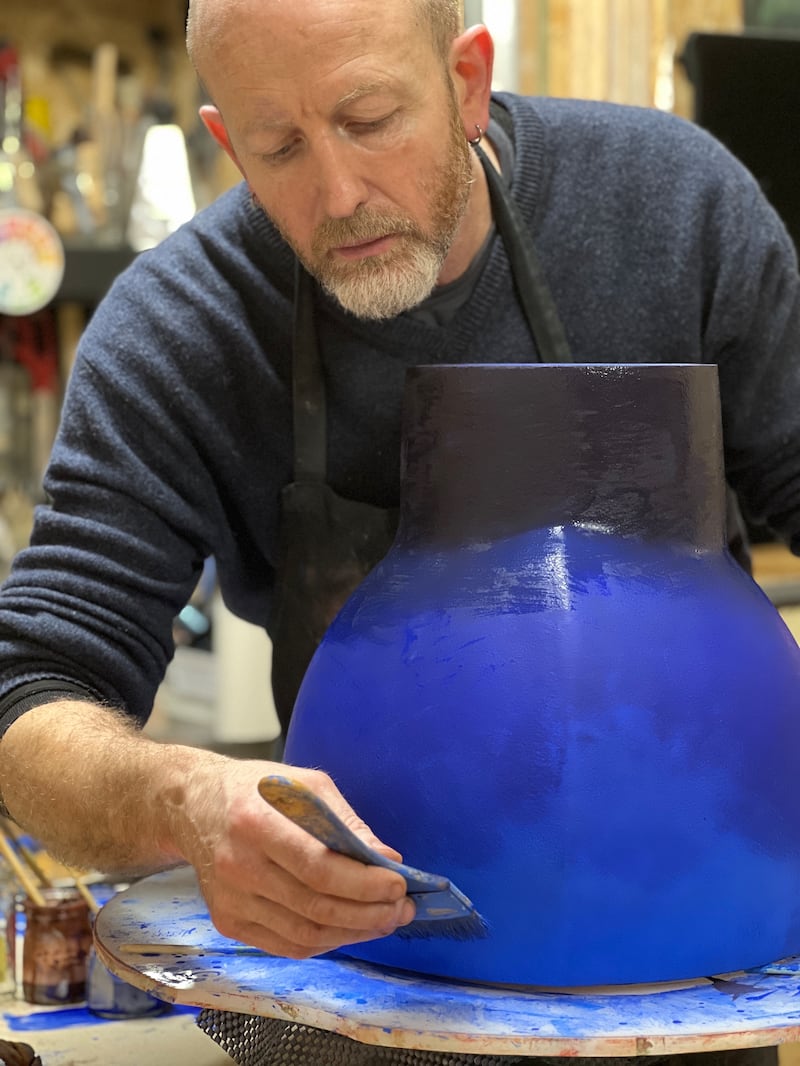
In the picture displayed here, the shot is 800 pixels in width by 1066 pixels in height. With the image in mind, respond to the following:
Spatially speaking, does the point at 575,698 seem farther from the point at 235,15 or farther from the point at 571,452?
the point at 235,15

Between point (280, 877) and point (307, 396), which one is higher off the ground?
point (307, 396)

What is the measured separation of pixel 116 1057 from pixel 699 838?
57cm

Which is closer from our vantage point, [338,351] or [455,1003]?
[455,1003]

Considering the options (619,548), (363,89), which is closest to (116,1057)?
(619,548)

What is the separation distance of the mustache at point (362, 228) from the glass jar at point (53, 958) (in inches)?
26.8

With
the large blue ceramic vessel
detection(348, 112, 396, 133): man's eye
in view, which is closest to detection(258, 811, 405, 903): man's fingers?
the large blue ceramic vessel

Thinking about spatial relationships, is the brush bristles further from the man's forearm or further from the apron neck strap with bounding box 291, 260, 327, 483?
the apron neck strap with bounding box 291, 260, 327, 483

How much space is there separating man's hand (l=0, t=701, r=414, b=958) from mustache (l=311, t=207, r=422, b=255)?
43 centimetres

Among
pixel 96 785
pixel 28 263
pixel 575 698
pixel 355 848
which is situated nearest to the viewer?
pixel 355 848

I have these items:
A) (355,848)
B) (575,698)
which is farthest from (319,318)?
(355,848)

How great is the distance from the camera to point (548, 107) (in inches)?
60.8

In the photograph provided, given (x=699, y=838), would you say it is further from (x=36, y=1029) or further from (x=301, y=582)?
(x=36, y=1029)

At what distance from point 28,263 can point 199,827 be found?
195 centimetres

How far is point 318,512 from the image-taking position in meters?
1.39
